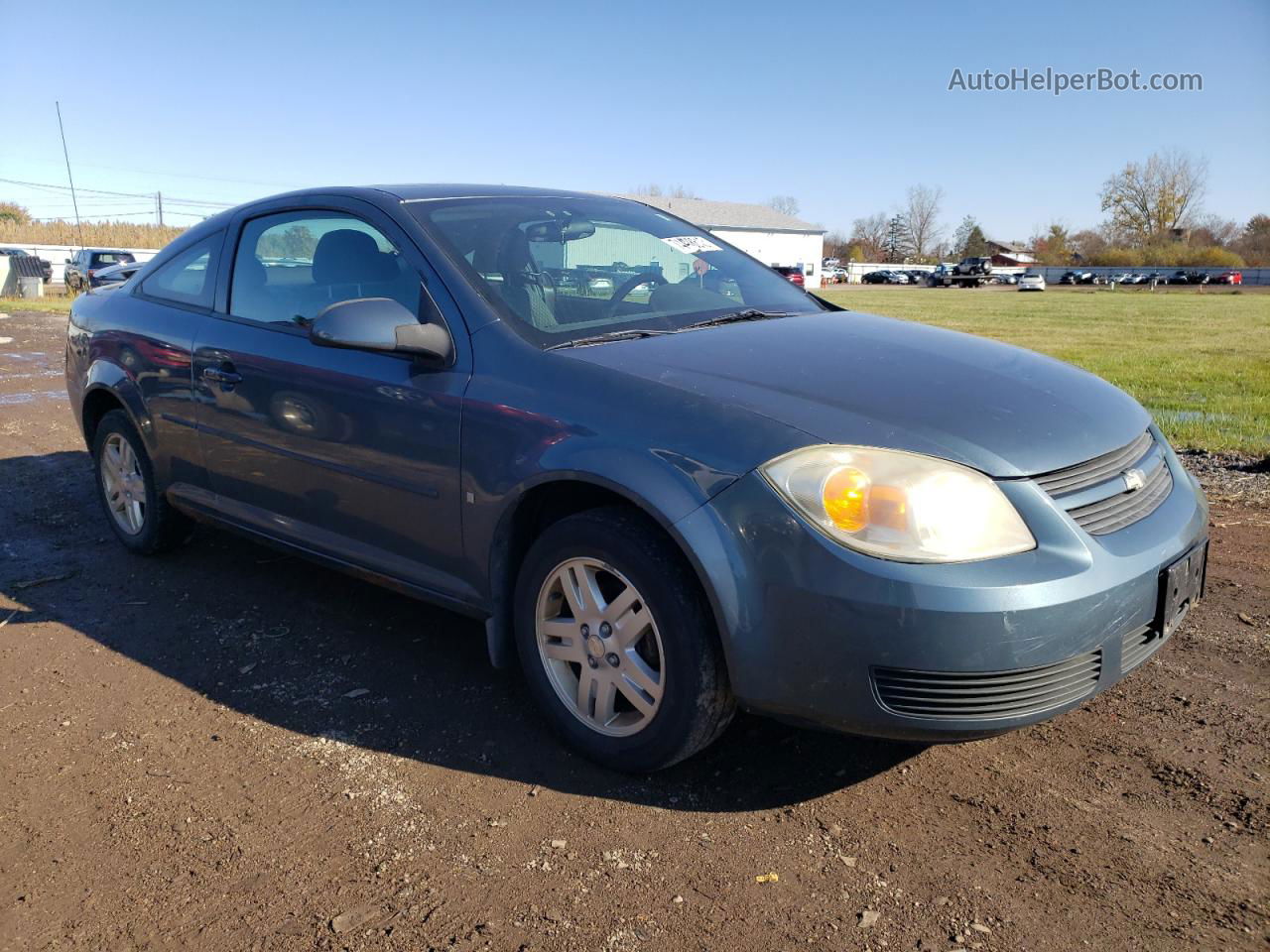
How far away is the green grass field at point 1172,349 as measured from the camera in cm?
831

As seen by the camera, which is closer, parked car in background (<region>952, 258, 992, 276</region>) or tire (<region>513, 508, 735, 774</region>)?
tire (<region>513, 508, 735, 774</region>)

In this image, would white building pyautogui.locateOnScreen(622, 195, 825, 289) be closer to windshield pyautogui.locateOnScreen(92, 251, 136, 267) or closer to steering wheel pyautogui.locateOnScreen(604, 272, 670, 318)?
windshield pyautogui.locateOnScreen(92, 251, 136, 267)

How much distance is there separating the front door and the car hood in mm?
601

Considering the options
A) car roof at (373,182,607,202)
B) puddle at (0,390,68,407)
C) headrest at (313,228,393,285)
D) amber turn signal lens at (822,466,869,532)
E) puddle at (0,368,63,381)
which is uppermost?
car roof at (373,182,607,202)

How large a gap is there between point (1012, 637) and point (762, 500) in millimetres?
648

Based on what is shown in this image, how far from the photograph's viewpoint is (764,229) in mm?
82250

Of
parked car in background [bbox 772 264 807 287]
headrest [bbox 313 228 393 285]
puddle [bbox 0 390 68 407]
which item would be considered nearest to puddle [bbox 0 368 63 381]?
puddle [bbox 0 390 68 407]

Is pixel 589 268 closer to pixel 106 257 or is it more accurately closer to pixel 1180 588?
pixel 1180 588

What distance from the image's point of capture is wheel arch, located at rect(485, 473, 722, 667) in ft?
9.07

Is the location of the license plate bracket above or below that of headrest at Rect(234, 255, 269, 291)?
below

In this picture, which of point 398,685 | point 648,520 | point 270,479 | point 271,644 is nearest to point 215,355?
point 270,479

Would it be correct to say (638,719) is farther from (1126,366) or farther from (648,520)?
(1126,366)

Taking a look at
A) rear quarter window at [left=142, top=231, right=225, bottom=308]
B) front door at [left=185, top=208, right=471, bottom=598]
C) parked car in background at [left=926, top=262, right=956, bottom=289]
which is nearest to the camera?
front door at [left=185, top=208, right=471, bottom=598]

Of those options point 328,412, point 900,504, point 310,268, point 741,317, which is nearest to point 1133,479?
point 900,504
